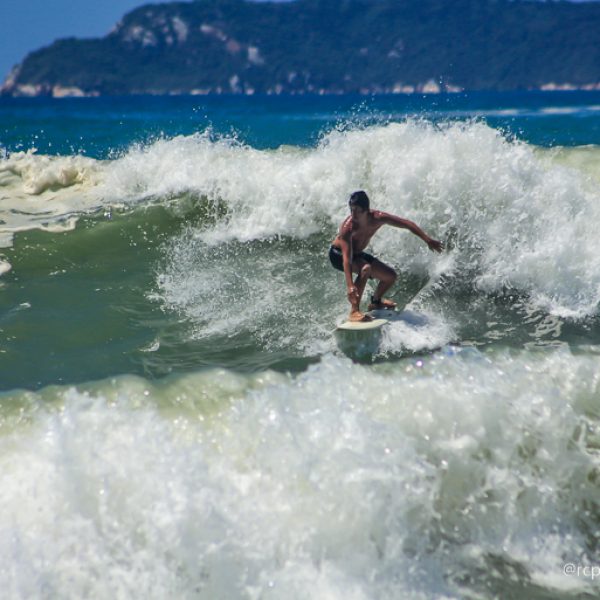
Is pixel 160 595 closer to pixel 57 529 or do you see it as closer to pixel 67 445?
pixel 57 529

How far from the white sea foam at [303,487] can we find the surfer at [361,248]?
1.51 meters

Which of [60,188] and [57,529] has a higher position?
[60,188]

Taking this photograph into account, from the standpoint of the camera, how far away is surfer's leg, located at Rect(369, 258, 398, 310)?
7.07 meters

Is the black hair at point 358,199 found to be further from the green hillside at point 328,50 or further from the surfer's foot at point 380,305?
the green hillside at point 328,50

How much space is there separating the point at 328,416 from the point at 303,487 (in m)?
0.48

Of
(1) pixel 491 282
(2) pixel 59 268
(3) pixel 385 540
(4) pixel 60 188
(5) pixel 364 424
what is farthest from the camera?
(4) pixel 60 188

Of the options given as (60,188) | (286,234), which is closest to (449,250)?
(286,234)

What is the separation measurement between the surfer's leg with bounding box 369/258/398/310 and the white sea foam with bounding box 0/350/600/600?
1.83m

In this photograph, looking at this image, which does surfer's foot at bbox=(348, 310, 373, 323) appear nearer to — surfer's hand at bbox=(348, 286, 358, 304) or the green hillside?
surfer's hand at bbox=(348, 286, 358, 304)

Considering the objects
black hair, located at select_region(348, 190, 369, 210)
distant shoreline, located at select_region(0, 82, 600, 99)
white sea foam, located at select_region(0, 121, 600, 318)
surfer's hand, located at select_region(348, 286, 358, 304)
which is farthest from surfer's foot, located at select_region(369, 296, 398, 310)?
distant shoreline, located at select_region(0, 82, 600, 99)

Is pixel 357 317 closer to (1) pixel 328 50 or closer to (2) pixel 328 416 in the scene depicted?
(2) pixel 328 416

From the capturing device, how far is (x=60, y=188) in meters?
12.4

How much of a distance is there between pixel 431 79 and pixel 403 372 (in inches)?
4324

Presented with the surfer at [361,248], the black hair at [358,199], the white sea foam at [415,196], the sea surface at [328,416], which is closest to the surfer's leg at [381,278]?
the surfer at [361,248]
